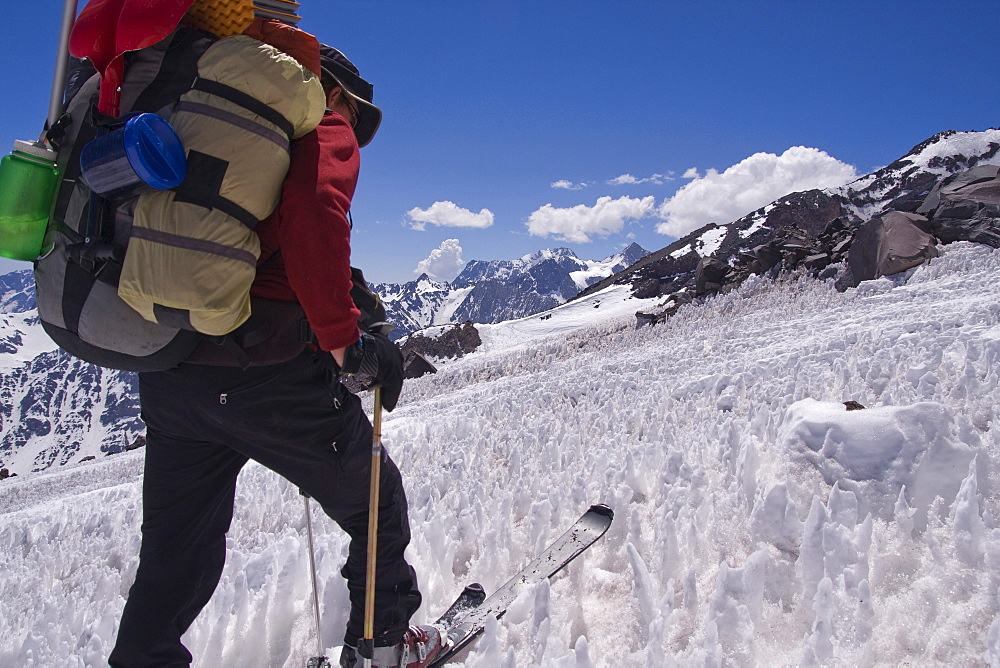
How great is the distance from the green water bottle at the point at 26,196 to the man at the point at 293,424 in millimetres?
616

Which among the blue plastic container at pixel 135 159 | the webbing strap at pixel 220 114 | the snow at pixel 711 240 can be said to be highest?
the snow at pixel 711 240

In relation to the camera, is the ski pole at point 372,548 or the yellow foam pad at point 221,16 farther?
the ski pole at point 372,548

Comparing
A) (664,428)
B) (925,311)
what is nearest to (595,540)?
(664,428)

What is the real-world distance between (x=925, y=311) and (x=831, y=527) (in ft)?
22.7

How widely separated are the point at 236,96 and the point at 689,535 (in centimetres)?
269

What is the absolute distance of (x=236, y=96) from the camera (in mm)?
1750

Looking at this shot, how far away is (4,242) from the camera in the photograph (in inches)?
71.3

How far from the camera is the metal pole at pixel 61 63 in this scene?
196 centimetres

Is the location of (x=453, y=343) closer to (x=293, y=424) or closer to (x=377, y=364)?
(x=377, y=364)

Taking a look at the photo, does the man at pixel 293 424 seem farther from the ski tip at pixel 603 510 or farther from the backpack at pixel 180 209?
the ski tip at pixel 603 510

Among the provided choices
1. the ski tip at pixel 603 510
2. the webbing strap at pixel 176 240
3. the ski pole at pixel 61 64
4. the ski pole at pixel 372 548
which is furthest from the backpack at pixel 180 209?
the ski tip at pixel 603 510

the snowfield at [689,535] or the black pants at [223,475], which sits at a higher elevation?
the black pants at [223,475]

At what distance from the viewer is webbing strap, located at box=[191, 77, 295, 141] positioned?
175 centimetres

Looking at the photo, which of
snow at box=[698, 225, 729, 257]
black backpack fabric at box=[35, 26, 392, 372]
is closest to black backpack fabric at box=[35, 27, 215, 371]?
black backpack fabric at box=[35, 26, 392, 372]
